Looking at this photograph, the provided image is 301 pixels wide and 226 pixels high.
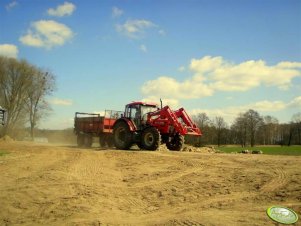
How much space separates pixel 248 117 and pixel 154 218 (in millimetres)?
74445

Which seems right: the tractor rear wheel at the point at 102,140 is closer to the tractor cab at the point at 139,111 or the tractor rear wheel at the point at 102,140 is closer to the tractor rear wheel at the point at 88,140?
the tractor rear wheel at the point at 88,140

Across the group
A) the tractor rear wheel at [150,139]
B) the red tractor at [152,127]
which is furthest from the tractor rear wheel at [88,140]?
the tractor rear wheel at [150,139]

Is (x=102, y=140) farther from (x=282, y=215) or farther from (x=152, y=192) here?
(x=282, y=215)

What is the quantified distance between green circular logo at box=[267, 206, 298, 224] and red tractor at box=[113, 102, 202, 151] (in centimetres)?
1177

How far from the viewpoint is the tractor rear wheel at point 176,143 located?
21375 mm

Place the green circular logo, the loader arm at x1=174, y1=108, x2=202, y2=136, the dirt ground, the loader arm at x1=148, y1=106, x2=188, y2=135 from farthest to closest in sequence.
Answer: the loader arm at x1=174, y1=108, x2=202, y2=136, the loader arm at x1=148, y1=106, x2=188, y2=135, the dirt ground, the green circular logo

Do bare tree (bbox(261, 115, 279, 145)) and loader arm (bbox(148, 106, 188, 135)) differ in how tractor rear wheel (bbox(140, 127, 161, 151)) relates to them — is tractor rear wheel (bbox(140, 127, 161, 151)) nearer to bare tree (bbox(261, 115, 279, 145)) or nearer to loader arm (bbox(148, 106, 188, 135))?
loader arm (bbox(148, 106, 188, 135))

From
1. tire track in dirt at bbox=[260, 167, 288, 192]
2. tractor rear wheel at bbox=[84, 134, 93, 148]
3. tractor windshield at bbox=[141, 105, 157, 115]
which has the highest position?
tractor windshield at bbox=[141, 105, 157, 115]

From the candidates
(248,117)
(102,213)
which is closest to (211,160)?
(102,213)

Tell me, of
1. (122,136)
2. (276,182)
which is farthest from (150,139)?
(276,182)

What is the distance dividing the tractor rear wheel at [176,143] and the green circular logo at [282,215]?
12.8 metres

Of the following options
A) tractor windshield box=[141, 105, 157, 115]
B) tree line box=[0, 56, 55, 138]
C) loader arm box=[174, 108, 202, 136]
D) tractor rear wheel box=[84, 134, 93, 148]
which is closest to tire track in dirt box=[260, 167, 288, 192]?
loader arm box=[174, 108, 202, 136]

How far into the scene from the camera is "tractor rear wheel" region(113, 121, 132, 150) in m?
22.0

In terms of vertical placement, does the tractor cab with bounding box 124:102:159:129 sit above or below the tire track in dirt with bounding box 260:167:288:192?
above
